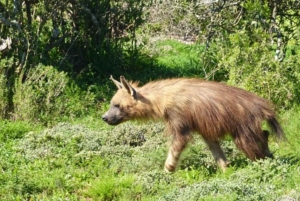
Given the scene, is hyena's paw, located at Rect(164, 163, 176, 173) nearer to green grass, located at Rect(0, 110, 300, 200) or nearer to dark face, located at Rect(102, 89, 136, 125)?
green grass, located at Rect(0, 110, 300, 200)

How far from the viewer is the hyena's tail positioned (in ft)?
24.8

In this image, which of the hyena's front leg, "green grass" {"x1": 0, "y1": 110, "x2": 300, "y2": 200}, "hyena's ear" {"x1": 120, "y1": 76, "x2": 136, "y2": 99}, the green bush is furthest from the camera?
the green bush

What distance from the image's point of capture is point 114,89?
1137 centimetres

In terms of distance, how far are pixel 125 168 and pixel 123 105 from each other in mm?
779

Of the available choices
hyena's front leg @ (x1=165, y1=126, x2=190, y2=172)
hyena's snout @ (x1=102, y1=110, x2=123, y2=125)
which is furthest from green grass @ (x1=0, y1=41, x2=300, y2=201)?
hyena's snout @ (x1=102, y1=110, x2=123, y2=125)

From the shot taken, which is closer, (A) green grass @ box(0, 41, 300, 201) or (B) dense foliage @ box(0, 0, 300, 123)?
(A) green grass @ box(0, 41, 300, 201)

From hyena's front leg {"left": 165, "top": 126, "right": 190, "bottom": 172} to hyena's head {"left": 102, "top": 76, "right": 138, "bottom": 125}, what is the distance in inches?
29.3

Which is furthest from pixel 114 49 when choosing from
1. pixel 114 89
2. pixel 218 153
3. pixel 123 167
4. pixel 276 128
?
pixel 276 128

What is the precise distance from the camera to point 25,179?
7332mm

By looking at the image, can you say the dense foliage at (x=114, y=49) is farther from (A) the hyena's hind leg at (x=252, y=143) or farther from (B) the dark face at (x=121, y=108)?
(A) the hyena's hind leg at (x=252, y=143)

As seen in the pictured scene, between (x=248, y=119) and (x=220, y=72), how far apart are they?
3.84 meters

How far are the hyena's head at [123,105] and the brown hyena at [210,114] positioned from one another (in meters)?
0.05

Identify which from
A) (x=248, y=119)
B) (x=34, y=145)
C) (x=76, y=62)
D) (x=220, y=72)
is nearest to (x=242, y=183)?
(x=248, y=119)

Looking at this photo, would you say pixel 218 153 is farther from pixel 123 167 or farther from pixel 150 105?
pixel 123 167
